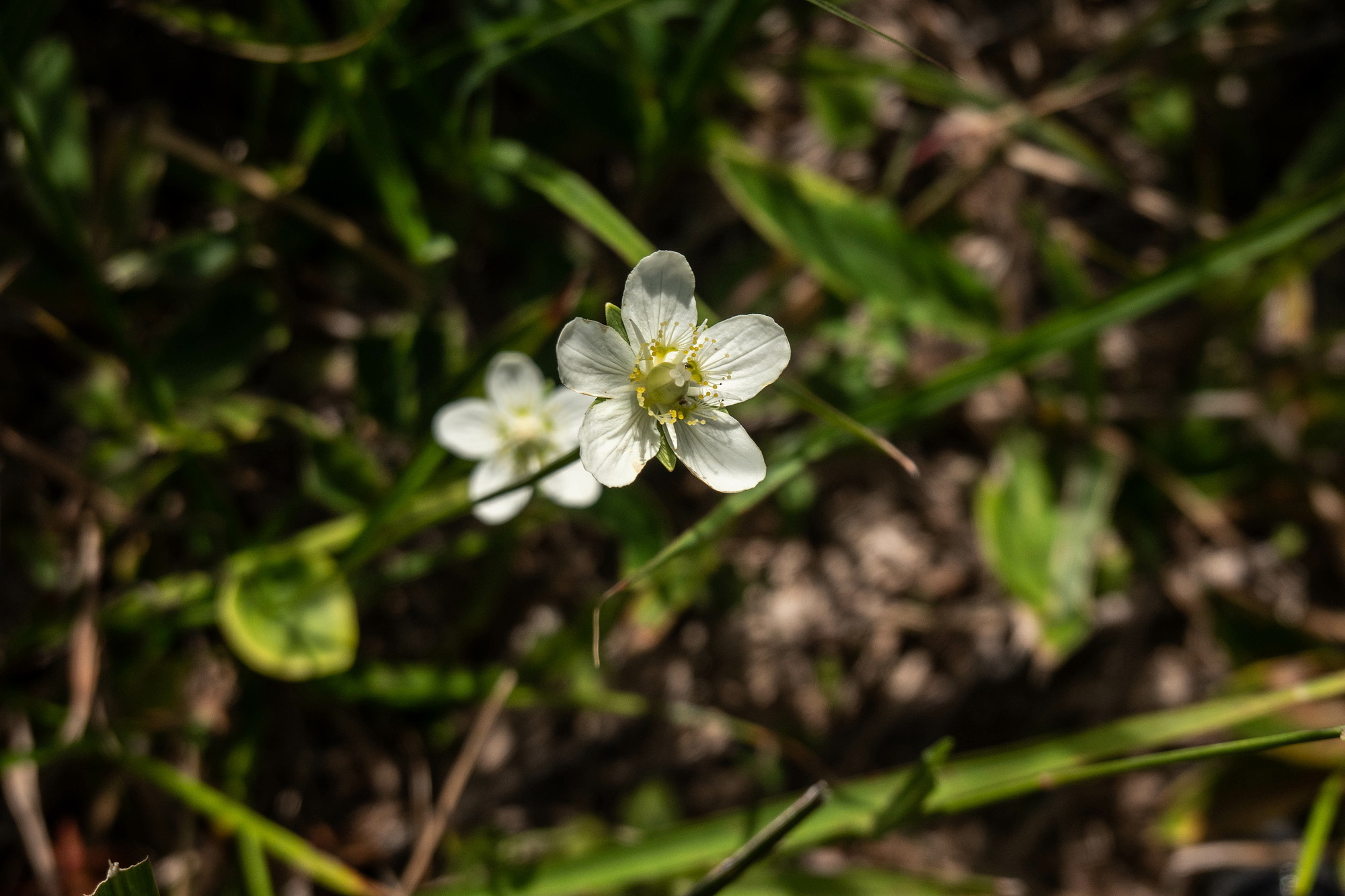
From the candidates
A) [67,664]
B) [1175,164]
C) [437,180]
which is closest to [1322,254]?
[1175,164]

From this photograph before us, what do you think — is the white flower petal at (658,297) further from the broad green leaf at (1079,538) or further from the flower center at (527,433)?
the broad green leaf at (1079,538)

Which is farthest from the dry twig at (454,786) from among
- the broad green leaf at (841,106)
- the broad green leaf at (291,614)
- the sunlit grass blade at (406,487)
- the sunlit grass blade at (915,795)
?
the broad green leaf at (841,106)

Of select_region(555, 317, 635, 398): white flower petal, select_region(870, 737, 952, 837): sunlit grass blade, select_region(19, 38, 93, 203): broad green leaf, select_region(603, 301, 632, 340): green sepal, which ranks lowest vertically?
select_region(870, 737, 952, 837): sunlit grass blade

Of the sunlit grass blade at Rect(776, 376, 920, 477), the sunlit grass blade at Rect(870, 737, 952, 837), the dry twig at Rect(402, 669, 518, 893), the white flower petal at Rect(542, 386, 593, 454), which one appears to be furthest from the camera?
the dry twig at Rect(402, 669, 518, 893)

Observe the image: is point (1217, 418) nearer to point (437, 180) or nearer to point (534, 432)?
point (534, 432)

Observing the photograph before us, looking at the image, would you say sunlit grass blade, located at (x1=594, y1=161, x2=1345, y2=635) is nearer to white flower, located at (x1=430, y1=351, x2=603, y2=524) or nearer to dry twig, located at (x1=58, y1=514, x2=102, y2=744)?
white flower, located at (x1=430, y1=351, x2=603, y2=524)

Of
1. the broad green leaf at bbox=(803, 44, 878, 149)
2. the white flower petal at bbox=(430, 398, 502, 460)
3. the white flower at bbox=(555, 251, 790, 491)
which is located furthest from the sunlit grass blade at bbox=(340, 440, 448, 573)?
the broad green leaf at bbox=(803, 44, 878, 149)
